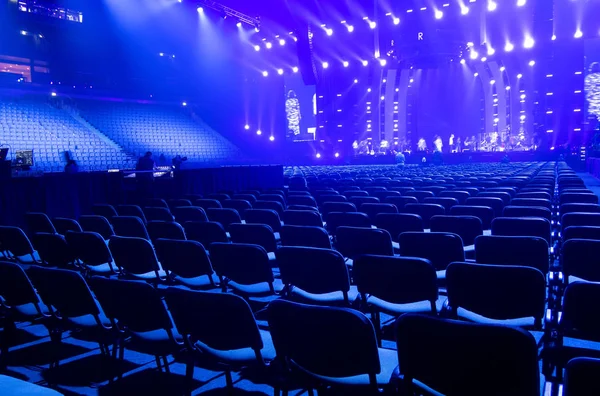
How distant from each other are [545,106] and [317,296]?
24.8 metres

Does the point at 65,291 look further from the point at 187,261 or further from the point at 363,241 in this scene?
the point at 363,241

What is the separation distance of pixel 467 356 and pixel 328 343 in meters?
0.63

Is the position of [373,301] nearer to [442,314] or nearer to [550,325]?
[442,314]

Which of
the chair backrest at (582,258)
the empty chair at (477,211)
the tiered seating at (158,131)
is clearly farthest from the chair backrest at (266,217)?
the tiered seating at (158,131)

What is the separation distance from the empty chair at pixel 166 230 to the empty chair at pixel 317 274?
2.09 metres

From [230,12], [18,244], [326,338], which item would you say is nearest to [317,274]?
[326,338]

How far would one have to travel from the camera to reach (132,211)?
7305 millimetres

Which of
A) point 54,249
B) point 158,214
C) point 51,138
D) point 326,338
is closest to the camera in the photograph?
point 326,338

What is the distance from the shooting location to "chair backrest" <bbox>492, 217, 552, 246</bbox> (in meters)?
4.68

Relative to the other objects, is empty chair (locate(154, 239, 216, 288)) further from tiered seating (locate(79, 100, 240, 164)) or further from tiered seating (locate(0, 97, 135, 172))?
tiered seating (locate(79, 100, 240, 164))

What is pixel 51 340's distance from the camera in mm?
3980

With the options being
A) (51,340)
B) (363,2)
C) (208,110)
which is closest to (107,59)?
(208,110)

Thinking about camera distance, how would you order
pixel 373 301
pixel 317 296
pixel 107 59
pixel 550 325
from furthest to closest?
pixel 107 59, pixel 317 296, pixel 373 301, pixel 550 325

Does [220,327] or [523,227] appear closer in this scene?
[220,327]
